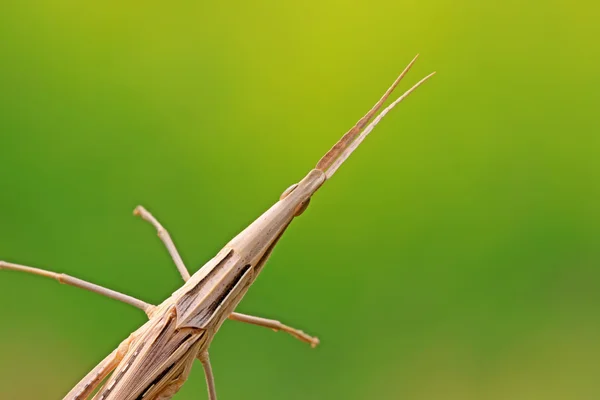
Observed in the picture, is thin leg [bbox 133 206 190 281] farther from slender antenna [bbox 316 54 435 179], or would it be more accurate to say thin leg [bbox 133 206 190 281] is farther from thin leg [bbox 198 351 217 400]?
slender antenna [bbox 316 54 435 179]

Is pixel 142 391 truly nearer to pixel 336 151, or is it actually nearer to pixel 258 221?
pixel 258 221

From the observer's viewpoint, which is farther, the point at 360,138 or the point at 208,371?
the point at 208,371

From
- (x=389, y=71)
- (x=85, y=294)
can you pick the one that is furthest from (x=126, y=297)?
(x=389, y=71)

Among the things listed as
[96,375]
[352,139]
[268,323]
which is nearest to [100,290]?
[96,375]

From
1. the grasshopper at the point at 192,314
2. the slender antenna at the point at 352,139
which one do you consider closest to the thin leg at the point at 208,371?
the grasshopper at the point at 192,314

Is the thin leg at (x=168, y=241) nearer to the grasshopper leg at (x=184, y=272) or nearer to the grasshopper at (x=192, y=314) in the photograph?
the grasshopper leg at (x=184, y=272)

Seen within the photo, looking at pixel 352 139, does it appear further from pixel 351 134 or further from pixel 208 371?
pixel 208 371
